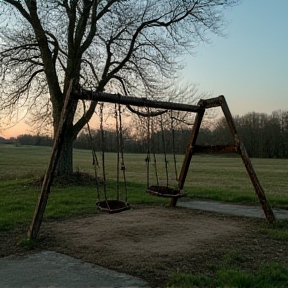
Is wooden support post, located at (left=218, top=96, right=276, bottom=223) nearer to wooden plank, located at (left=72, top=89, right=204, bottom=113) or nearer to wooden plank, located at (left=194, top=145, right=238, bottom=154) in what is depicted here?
wooden plank, located at (left=194, top=145, right=238, bottom=154)

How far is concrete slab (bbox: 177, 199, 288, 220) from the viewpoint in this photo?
9125mm

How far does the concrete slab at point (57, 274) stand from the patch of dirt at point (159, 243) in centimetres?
21

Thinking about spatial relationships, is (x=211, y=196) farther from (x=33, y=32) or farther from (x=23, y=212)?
(x=33, y=32)

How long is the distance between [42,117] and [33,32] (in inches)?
139

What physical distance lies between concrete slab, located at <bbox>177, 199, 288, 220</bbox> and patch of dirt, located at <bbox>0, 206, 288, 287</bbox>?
79 cm

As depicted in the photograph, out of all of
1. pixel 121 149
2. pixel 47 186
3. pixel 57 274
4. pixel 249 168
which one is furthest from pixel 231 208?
pixel 57 274

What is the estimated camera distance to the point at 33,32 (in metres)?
15.9

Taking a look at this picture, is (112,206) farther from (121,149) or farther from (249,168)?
(249,168)

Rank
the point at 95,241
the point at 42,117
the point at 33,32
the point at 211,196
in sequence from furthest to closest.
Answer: the point at 42,117 < the point at 33,32 < the point at 211,196 < the point at 95,241

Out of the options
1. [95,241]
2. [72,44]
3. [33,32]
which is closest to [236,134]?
[95,241]

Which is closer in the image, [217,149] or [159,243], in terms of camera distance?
[159,243]

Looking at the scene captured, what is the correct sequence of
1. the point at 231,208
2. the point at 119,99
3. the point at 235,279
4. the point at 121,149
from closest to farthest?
the point at 235,279
the point at 119,99
the point at 121,149
the point at 231,208

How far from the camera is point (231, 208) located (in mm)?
10203

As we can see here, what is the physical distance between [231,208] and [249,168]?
258 cm
